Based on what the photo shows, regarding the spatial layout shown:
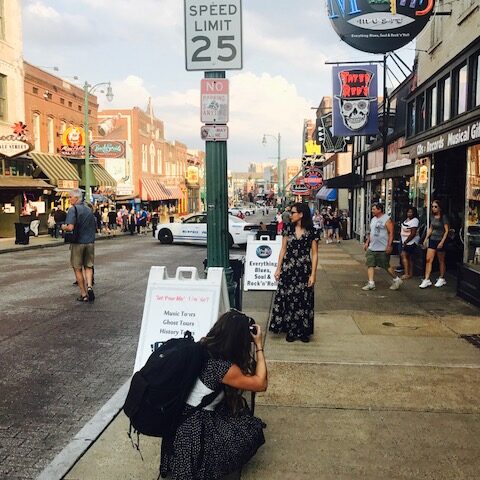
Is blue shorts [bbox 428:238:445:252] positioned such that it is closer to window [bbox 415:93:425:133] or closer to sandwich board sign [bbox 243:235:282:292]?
sandwich board sign [bbox 243:235:282:292]

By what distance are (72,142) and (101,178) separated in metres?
6.13

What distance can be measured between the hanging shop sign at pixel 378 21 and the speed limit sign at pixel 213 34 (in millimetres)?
5156

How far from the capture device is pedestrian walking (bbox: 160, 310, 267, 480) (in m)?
3.04

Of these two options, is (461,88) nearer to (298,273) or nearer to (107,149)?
(298,273)

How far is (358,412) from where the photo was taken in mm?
4371

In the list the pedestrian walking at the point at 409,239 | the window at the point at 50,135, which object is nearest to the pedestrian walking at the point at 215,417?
Answer: the pedestrian walking at the point at 409,239

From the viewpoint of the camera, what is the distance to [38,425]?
4359 millimetres

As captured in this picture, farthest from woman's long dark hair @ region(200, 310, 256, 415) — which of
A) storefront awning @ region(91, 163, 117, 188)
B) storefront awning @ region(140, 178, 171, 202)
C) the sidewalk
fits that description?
storefront awning @ region(140, 178, 171, 202)

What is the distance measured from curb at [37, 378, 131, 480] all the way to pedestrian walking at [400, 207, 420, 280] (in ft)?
26.4

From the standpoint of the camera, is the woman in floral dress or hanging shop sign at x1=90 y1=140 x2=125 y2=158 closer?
the woman in floral dress

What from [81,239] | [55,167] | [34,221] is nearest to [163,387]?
[81,239]

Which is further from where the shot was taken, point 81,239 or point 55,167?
point 55,167

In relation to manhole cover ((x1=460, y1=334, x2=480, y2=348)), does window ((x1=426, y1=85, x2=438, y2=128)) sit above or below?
above

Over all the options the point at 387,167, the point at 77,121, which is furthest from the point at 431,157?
the point at 77,121
